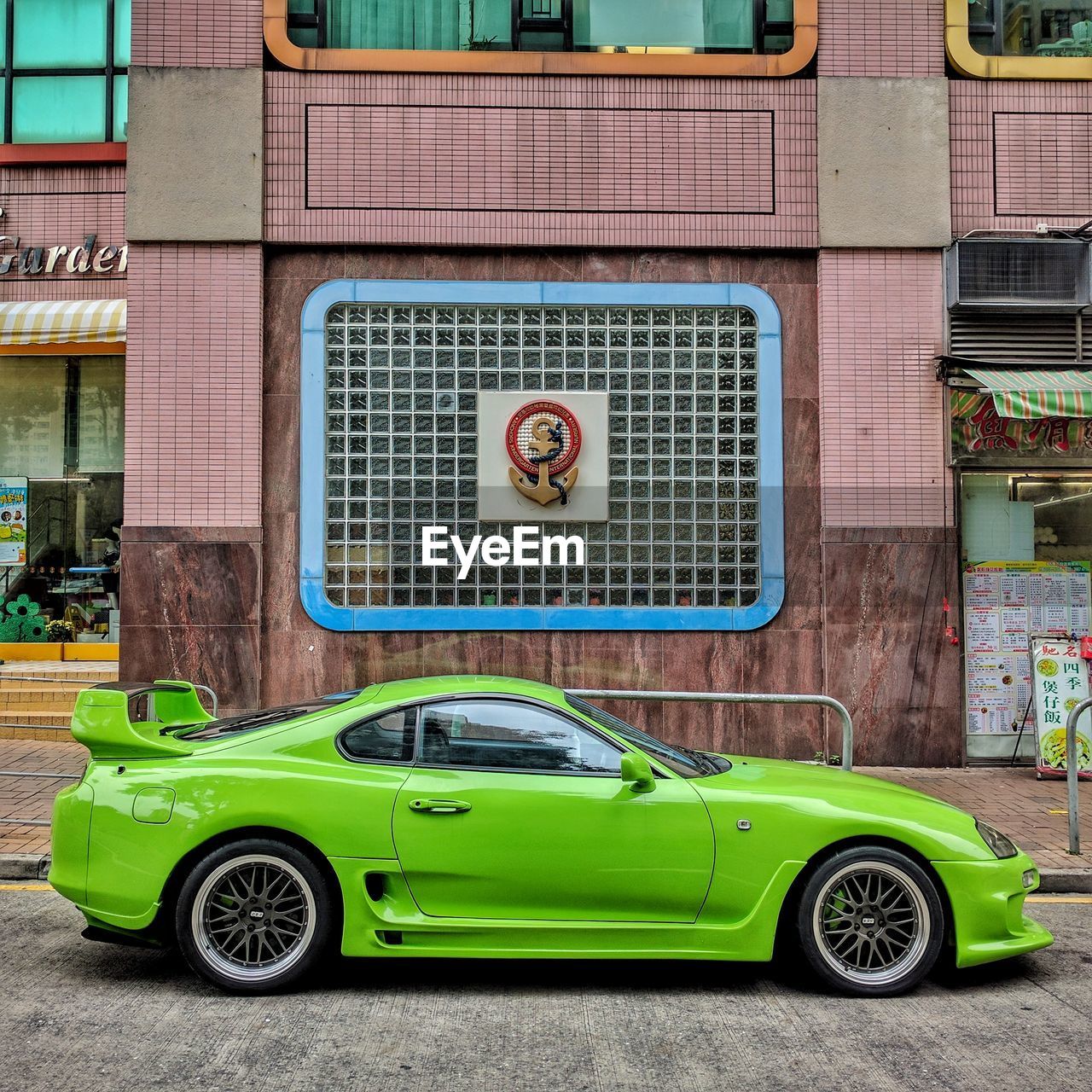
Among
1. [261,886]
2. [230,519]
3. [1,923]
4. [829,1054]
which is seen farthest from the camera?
[230,519]

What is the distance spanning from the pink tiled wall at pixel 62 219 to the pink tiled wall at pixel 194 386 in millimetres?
2219

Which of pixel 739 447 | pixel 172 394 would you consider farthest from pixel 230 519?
pixel 739 447

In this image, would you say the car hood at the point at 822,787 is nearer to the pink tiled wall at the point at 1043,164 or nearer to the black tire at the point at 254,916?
the black tire at the point at 254,916

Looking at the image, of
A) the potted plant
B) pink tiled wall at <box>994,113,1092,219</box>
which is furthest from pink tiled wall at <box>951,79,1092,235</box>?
the potted plant

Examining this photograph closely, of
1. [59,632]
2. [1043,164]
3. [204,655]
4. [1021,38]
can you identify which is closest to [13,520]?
[59,632]

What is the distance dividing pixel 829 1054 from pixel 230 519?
7656 mm

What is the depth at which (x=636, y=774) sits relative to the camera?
4.75 metres

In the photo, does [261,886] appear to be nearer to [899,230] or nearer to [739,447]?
[739,447]

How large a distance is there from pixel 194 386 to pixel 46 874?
201 inches

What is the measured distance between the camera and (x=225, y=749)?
4930mm

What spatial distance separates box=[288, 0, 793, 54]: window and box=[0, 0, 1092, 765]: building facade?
4cm

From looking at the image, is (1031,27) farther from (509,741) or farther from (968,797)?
(509,741)

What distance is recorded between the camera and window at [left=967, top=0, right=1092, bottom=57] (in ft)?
36.1

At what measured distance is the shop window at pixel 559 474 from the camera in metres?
10.5
